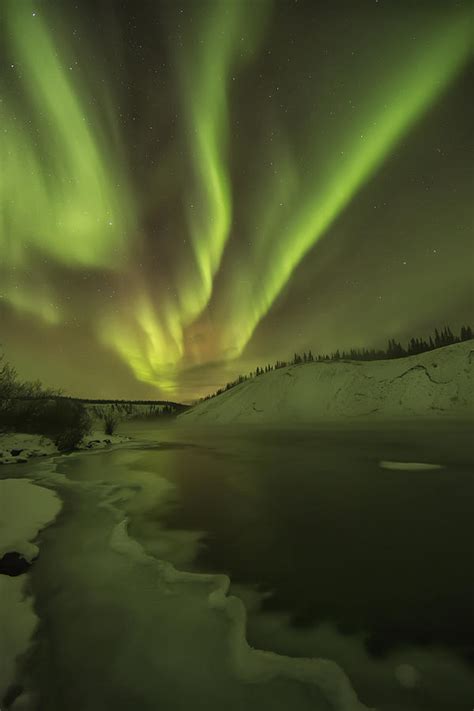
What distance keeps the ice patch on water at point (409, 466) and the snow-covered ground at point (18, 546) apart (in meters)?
11.7

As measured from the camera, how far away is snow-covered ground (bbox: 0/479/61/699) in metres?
3.18

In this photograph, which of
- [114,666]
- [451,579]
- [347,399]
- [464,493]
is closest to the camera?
[114,666]

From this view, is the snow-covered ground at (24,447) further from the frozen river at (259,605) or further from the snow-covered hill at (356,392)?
the snow-covered hill at (356,392)

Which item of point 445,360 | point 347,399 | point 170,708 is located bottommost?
point 170,708

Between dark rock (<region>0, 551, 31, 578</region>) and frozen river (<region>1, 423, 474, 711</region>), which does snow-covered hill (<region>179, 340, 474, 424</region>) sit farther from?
dark rock (<region>0, 551, 31, 578</region>)

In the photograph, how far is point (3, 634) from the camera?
335 cm

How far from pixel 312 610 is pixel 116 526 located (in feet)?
15.9

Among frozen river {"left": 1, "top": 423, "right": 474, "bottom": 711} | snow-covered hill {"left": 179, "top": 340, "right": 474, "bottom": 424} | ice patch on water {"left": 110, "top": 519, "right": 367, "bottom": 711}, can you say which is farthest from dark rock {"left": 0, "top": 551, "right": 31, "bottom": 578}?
snow-covered hill {"left": 179, "top": 340, "right": 474, "bottom": 424}

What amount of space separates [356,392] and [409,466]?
63.5m

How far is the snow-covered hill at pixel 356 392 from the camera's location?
6029cm

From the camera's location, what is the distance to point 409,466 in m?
12.8

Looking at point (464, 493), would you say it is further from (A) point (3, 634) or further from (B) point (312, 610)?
(A) point (3, 634)

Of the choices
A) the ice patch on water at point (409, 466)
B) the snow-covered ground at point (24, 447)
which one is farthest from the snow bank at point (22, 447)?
the ice patch on water at point (409, 466)

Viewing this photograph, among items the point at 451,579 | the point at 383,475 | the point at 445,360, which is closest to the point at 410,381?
the point at 445,360
